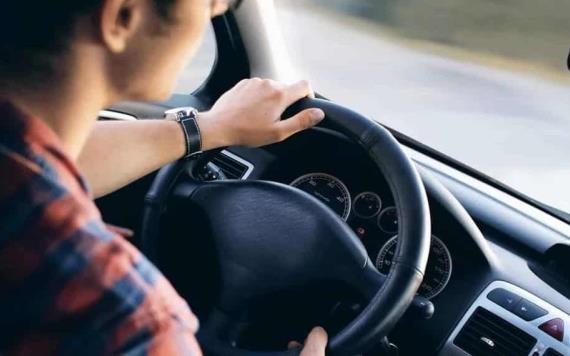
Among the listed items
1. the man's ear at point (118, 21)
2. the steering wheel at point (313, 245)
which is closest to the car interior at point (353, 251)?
the steering wheel at point (313, 245)

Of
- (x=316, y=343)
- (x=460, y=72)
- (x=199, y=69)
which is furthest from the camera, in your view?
(x=460, y=72)

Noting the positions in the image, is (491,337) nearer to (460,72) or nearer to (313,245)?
(313,245)

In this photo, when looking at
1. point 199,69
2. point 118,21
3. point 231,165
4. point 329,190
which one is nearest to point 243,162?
point 231,165

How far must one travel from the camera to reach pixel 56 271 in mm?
773

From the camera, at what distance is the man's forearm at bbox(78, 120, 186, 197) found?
5.28 feet

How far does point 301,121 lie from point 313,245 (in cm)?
25

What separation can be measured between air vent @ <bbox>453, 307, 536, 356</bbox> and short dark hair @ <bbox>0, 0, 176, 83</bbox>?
46.7 inches

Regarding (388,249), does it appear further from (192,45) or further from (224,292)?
(192,45)

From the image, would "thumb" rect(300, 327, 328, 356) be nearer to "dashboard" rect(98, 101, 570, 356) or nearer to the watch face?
"dashboard" rect(98, 101, 570, 356)

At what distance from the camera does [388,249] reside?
5.61 ft

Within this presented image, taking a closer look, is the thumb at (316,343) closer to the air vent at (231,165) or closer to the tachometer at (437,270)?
the tachometer at (437,270)

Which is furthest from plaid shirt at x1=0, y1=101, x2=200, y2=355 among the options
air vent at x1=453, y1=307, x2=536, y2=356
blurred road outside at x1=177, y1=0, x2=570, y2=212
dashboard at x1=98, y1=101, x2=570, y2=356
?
blurred road outside at x1=177, y1=0, x2=570, y2=212

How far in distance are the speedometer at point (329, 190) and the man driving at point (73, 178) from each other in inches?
33.5

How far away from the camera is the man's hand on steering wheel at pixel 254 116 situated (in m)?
1.59
